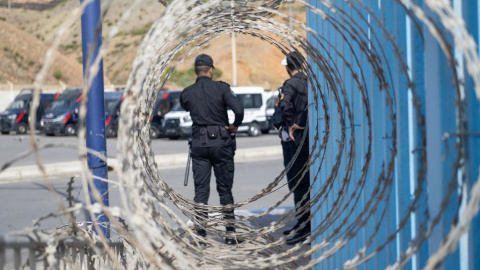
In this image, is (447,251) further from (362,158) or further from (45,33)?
(45,33)

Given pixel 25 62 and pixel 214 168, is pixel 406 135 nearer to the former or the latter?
pixel 214 168

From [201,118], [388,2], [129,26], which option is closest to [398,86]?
[388,2]

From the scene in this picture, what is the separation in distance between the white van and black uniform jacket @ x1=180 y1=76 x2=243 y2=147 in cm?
2166

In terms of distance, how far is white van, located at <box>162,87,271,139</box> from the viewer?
1167 inches

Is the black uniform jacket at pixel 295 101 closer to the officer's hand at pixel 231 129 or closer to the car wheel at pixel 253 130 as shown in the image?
the officer's hand at pixel 231 129

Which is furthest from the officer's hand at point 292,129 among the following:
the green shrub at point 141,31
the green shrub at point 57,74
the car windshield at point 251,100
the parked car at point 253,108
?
the green shrub at point 141,31

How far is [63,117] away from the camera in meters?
33.2

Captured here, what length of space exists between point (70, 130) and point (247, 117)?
345 inches

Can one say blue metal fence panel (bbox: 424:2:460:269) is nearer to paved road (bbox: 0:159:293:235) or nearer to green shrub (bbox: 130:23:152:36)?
paved road (bbox: 0:159:293:235)

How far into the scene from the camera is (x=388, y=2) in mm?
4238

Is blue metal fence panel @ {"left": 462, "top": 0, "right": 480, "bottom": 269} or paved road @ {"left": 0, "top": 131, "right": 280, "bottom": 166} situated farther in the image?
paved road @ {"left": 0, "top": 131, "right": 280, "bottom": 166}

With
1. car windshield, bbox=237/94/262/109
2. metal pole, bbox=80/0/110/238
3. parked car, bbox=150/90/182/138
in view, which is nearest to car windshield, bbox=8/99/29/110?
parked car, bbox=150/90/182/138

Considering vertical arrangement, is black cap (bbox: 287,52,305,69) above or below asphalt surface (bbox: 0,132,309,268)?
above

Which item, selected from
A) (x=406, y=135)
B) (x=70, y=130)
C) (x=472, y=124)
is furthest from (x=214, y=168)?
(x=70, y=130)
